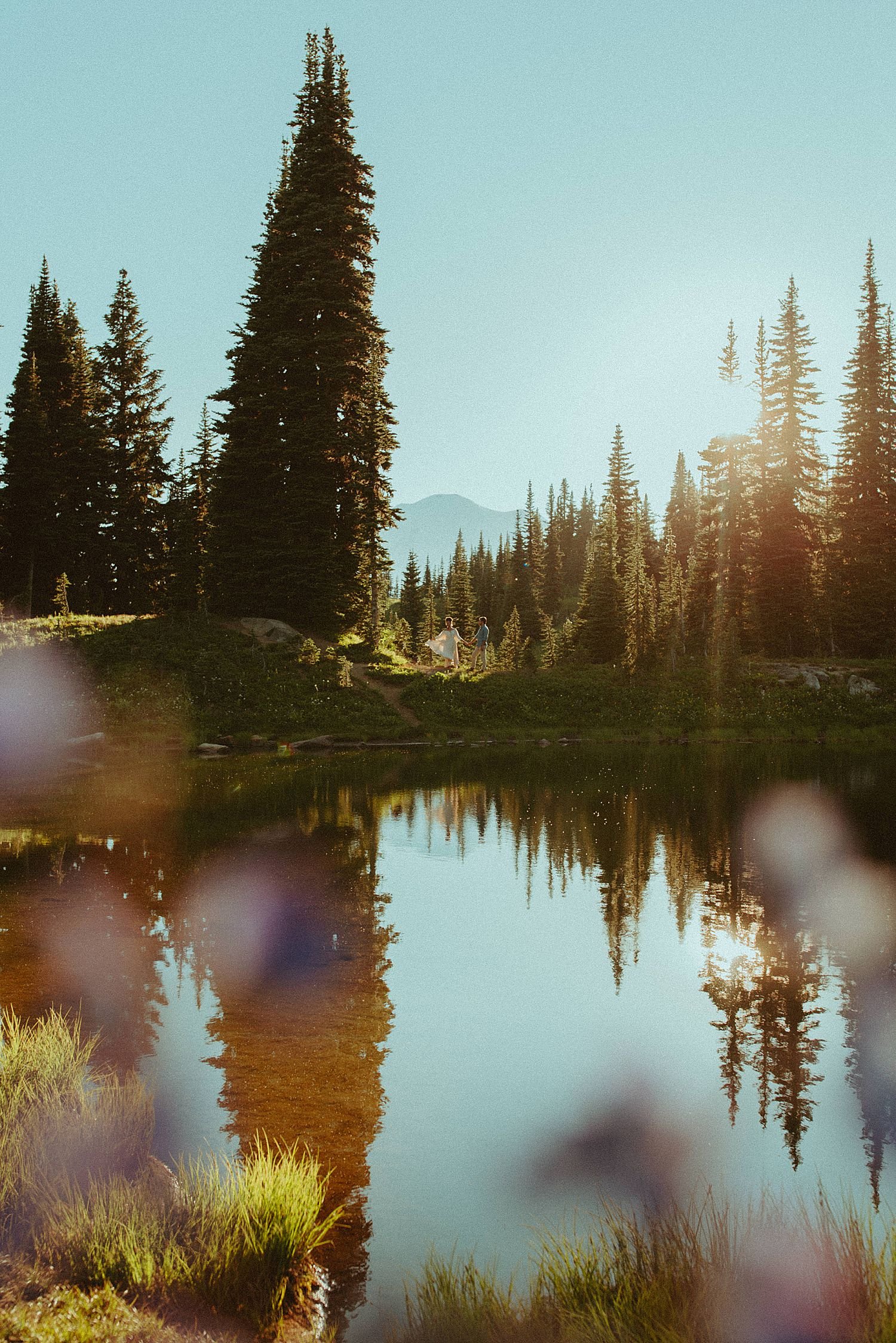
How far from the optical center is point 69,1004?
321 inches

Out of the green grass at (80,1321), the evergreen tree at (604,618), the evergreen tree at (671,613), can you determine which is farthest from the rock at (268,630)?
the green grass at (80,1321)

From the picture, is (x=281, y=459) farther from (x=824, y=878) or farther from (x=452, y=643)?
(x=824, y=878)

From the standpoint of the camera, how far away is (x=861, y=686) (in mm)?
41531

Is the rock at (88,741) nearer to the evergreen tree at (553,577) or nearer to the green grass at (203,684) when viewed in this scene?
the green grass at (203,684)

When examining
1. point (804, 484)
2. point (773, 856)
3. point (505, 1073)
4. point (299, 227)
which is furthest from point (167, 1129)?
point (804, 484)

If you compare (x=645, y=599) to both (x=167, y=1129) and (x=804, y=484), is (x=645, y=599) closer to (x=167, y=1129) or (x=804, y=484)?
(x=804, y=484)

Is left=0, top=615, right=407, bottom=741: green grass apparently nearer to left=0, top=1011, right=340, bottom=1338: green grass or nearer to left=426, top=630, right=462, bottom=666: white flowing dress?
left=426, top=630, right=462, bottom=666: white flowing dress

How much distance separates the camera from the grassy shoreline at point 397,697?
30094 millimetres

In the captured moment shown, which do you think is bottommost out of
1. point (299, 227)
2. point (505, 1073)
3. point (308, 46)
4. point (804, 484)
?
→ point (505, 1073)

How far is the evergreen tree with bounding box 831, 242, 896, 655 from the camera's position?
1879 inches

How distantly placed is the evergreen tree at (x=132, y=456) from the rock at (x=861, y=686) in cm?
3333

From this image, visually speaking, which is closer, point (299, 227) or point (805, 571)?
point (299, 227)

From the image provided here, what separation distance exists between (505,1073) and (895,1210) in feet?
9.34

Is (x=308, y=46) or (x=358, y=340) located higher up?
(x=308, y=46)
